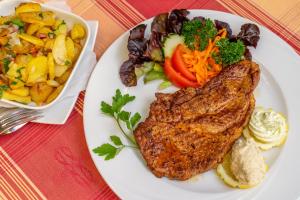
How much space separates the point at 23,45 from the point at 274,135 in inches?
69.2

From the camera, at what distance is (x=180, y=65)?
3.20m

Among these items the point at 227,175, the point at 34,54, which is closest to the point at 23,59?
the point at 34,54

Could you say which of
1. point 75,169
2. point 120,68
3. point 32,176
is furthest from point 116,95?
point 32,176

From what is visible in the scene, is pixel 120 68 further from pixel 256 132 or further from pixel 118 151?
pixel 256 132

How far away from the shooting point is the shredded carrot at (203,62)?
3.21 metres

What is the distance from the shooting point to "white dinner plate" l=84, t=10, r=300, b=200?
2793mm

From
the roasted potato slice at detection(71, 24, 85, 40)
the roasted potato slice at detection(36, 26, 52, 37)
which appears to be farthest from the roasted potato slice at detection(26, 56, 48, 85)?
the roasted potato slice at detection(71, 24, 85, 40)

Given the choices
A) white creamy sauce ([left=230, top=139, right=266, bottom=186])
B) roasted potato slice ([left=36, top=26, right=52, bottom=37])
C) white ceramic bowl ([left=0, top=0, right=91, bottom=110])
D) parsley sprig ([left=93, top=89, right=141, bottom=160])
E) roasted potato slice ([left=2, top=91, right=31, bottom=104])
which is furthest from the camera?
roasted potato slice ([left=36, top=26, right=52, bottom=37])

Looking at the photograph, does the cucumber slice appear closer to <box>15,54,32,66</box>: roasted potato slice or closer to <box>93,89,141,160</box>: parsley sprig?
<box>93,89,141,160</box>: parsley sprig

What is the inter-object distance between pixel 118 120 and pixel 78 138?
320 millimetres

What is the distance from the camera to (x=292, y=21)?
3535mm

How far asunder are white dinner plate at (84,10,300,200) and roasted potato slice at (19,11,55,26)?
1.52 feet

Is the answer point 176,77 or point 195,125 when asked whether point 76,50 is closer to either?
point 176,77

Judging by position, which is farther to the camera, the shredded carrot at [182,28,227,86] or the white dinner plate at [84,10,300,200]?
the shredded carrot at [182,28,227,86]
